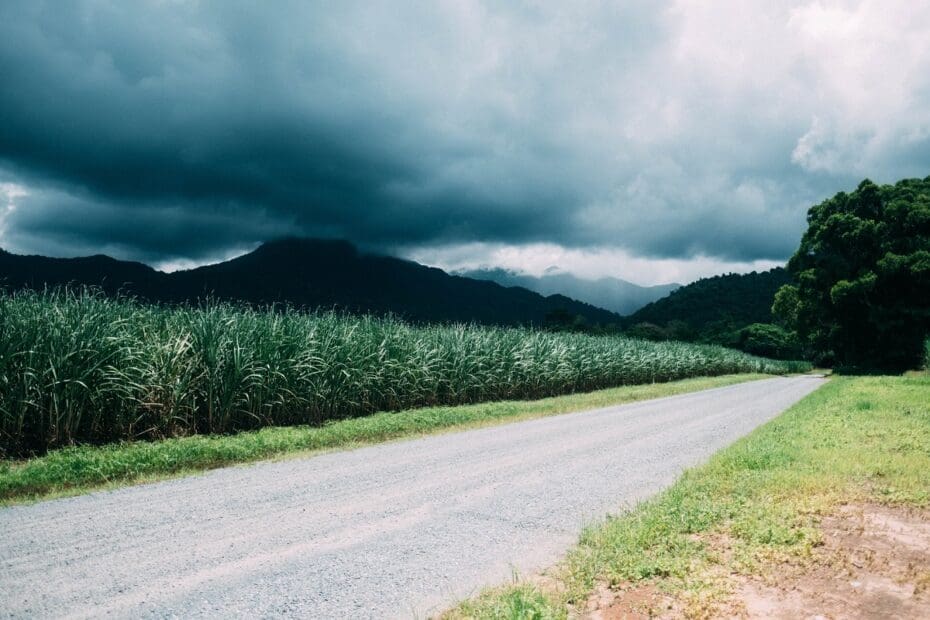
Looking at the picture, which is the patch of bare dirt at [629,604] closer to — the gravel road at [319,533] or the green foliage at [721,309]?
the gravel road at [319,533]

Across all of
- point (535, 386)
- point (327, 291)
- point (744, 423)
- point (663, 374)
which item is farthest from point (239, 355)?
point (327, 291)

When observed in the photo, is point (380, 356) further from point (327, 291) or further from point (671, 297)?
point (671, 297)

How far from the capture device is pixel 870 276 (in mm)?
31797

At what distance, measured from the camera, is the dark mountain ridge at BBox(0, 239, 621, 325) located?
50.0 metres

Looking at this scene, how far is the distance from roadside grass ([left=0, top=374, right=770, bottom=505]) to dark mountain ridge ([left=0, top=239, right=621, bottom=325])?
108 ft

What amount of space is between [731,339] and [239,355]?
Answer: 80.8m

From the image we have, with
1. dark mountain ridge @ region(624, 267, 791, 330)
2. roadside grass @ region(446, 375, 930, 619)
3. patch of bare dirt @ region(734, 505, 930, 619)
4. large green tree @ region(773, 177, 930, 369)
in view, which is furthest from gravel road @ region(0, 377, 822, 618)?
dark mountain ridge @ region(624, 267, 791, 330)

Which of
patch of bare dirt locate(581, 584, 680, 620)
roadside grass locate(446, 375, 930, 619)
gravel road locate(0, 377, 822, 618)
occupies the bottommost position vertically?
gravel road locate(0, 377, 822, 618)

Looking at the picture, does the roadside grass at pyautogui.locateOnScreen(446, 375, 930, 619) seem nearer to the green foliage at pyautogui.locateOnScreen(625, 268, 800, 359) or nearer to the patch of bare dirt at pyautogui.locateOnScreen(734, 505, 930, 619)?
the patch of bare dirt at pyautogui.locateOnScreen(734, 505, 930, 619)

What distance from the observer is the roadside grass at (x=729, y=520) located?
11.2 ft

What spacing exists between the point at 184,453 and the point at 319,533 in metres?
4.30

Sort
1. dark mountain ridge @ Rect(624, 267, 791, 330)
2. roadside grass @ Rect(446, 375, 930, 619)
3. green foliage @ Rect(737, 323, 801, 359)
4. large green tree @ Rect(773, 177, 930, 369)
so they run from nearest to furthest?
roadside grass @ Rect(446, 375, 930, 619), large green tree @ Rect(773, 177, 930, 369), green foliage @ Rect(737, 323, 801, 359), dark mountain ridge @ Rect(624, 267, 791, 330)

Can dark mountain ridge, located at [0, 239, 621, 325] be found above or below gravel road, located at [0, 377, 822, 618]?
above

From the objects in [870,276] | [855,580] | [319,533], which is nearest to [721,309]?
[870,276]
